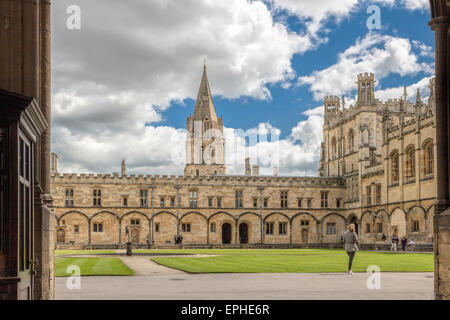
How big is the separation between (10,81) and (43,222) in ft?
7.33

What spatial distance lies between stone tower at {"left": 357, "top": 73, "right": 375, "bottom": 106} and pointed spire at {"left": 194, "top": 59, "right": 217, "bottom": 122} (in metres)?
29.8

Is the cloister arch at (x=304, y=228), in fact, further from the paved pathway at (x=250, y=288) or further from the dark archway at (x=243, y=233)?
the paved pathway at (x=250, y=288)

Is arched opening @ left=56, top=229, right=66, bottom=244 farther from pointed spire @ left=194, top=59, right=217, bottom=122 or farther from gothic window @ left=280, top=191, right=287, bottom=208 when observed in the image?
pointed spire @ left=194, top=59, right=217, bottom=122

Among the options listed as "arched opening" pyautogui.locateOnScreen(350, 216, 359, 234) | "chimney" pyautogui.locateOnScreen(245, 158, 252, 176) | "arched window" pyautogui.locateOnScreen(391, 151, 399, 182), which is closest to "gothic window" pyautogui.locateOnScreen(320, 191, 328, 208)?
"arched opening" pyautogui.locateOnScreen(350, 216, 359, 234)

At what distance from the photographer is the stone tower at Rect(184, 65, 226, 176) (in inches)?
3364

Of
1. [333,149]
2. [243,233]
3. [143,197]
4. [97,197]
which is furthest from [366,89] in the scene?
[97,197]

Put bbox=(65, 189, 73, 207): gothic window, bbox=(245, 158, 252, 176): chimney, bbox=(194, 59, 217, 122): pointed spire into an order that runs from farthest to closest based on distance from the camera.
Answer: bbox=(194, 59, 217, 122): pointed spire
bbox=(245, 158, 252, 176): chimney
bbox=(65, 189, 73, 207): gothic window

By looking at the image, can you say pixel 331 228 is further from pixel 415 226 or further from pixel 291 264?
pixel 291 264

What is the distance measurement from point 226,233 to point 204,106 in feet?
102

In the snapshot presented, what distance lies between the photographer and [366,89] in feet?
193

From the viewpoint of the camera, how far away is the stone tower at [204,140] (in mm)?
85438
